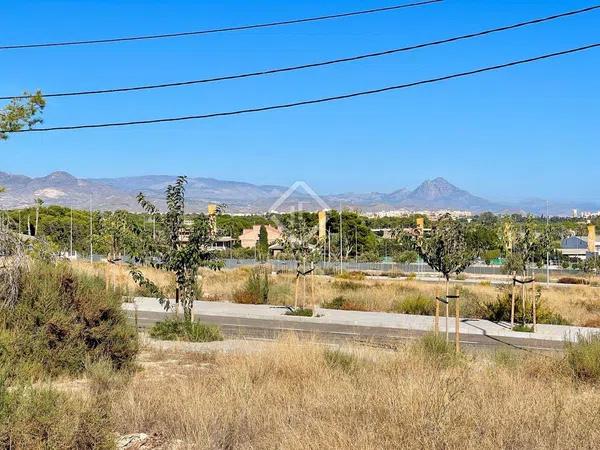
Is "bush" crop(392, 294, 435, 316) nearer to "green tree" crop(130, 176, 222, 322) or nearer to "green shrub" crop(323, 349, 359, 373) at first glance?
"green tree" crop(130, 176, 222, 322)

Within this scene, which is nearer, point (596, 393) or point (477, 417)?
point (477, 417)

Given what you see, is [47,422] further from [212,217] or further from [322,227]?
[322,227]

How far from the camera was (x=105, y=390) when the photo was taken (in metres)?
9.98

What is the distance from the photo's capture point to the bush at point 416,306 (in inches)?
1100

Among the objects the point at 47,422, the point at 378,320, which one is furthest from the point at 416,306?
the point at 47,422

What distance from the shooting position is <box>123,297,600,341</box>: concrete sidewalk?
21.9 meters

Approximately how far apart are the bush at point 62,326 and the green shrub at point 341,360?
355cm

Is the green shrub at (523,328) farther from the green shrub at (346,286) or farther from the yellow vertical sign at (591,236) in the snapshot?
the yellow vertical sign at (591,236)

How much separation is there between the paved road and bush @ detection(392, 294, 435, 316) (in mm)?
4988

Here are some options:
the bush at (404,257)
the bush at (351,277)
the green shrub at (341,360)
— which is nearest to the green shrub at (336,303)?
the green shrub at (341,360)

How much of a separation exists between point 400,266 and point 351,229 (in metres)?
21.6

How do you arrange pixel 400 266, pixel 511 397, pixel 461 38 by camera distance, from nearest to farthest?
pixel 511 397 → pixel 461 38 → pixel 400 266

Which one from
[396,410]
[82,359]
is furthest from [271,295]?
[396,410]

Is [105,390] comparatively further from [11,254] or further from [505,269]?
[505,269]
